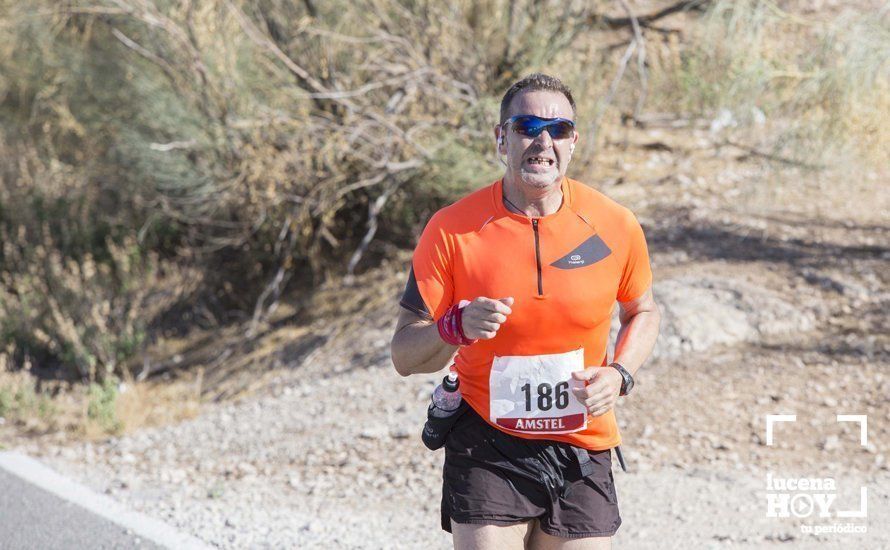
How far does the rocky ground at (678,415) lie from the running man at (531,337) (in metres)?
1.95

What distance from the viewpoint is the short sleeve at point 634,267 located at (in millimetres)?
3191

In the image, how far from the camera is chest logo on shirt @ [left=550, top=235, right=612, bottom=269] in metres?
3.09

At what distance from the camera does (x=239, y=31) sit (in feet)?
34.5

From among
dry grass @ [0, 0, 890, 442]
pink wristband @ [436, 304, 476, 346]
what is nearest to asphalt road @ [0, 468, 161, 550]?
dry grass @ [0, 0, 890, 442]

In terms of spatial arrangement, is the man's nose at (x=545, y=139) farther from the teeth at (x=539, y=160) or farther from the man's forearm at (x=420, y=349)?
the man's forearm at (x=420, y=349)

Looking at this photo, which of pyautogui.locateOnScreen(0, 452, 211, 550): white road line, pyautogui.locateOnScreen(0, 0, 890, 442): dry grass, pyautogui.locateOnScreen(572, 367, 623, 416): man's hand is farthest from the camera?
pyautogui.locateOnScreen(0, 0, 890, 442): dry grass

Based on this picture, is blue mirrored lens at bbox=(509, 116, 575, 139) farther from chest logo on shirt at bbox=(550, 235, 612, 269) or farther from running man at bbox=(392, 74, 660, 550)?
chest logo on shirt at bbox=(550, 235, 612, 269)

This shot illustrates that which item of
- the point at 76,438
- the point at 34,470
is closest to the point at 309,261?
the point at 76,438

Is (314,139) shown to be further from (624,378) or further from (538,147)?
(624,378)

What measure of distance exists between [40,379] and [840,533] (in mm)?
8007

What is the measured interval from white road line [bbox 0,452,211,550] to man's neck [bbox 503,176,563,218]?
2754mm

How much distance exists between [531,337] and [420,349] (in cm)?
31

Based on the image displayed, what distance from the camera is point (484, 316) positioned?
2832 millimetres

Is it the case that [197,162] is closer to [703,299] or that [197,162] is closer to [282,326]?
[282,326]
